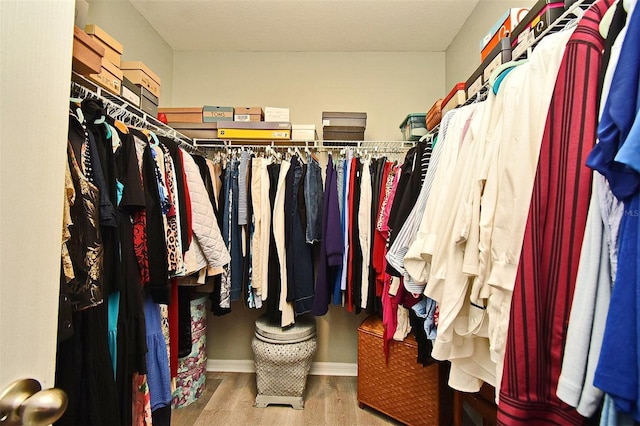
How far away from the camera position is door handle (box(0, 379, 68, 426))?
35 centimetres

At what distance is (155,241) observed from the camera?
44.4 inches

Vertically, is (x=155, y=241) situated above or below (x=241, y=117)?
below

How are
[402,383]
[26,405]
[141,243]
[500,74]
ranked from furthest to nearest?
[402,383]
[141,243]
[500,74]
[26,405]

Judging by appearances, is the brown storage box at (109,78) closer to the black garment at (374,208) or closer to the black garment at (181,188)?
the black garment at (181,188)

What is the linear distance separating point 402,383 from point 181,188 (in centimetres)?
157

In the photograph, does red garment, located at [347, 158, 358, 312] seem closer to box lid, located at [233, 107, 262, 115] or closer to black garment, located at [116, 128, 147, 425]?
box lid, located at [233, 107, 262, 115]

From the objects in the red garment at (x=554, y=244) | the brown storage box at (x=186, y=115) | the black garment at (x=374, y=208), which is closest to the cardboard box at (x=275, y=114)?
the brown storage box at (x=186, y=115)

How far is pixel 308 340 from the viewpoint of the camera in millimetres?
1839

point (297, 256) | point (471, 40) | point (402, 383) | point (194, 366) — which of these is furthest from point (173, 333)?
point (471, 40)

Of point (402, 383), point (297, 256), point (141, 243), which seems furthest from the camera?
point (297, 256)

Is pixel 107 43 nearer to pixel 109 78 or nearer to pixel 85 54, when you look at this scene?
pixel 109 78

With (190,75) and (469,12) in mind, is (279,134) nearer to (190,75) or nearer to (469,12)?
(190,75)

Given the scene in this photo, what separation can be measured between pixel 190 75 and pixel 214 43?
322 millimetres

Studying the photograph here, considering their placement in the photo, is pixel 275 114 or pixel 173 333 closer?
pixel 173 333
